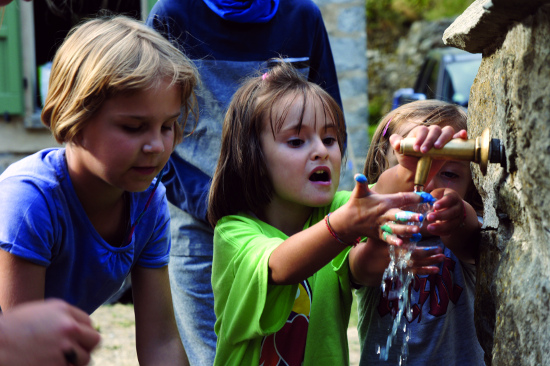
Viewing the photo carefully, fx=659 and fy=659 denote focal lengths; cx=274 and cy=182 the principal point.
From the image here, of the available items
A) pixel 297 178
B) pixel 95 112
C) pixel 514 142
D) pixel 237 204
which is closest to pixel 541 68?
pixel 514 142

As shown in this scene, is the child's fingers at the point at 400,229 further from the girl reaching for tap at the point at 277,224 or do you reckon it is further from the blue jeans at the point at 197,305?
the blue jeans at the point at 197,305

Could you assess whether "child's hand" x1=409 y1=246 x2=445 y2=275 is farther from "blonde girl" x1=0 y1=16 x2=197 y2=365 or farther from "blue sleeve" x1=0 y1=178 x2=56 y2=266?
"blue sleeve" x1=0 y1=178 x2=56 y2=266

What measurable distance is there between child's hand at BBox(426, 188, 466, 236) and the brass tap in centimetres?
11

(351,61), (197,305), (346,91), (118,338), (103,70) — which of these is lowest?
(118,338)

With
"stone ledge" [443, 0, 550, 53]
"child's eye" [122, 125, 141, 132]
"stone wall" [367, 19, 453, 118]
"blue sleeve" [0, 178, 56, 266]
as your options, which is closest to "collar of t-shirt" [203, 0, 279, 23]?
"child's eye" [122, 125, 141, 132]

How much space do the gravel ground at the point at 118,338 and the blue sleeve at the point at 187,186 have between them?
1.60 m

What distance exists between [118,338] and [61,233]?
2.97 metres

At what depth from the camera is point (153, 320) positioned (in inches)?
82.4

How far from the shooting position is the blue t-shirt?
65.1 inches

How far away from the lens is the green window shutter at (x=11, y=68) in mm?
5508

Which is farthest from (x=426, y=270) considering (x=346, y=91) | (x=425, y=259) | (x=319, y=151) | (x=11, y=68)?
(x=11, y=68)

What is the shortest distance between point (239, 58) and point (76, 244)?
966mm

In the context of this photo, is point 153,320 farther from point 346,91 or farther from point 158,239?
point 346,91

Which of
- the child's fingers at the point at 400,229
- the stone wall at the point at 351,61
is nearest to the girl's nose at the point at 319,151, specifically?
the child's fingers at the point at 400,229
